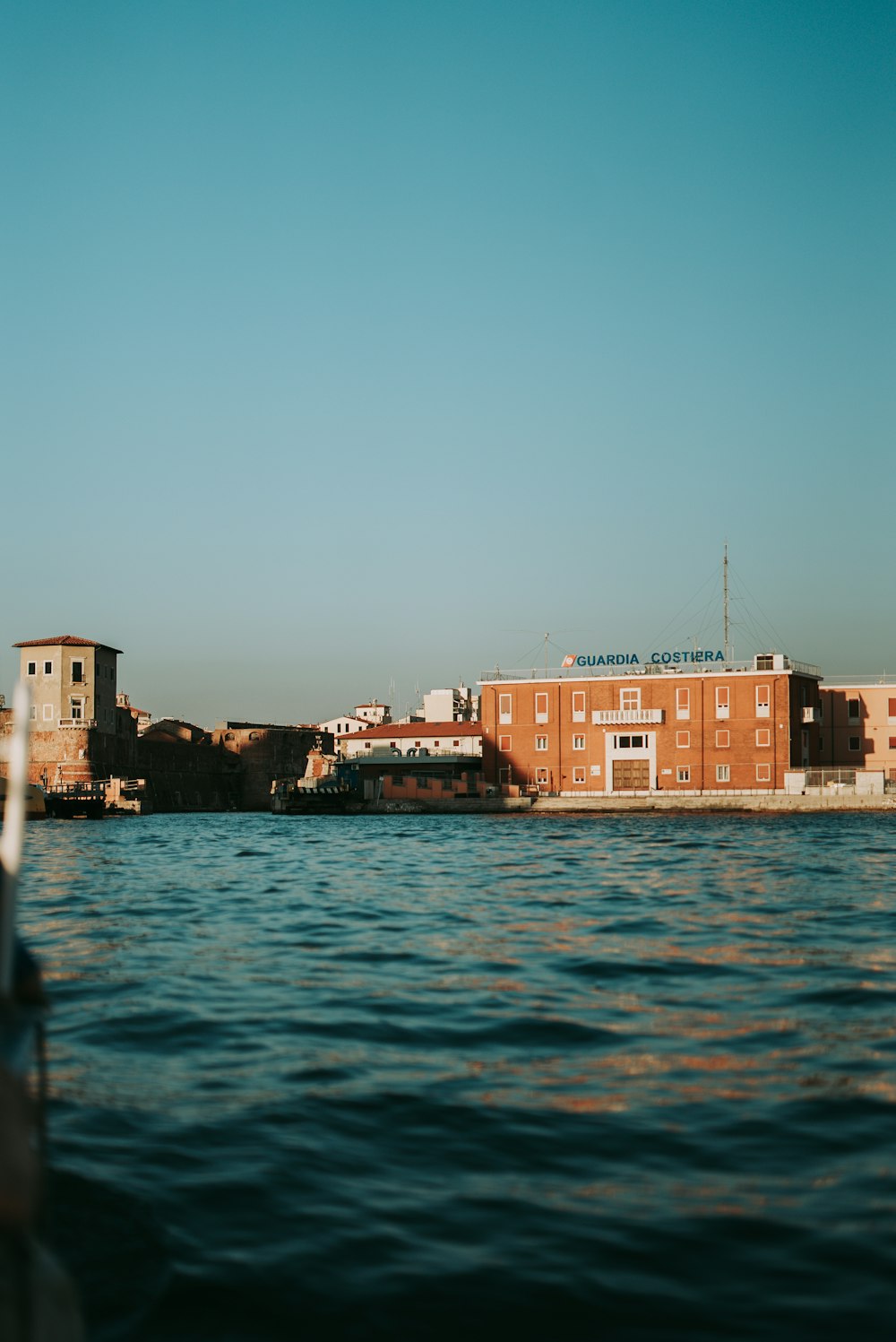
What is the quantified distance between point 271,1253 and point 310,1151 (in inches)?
47.4

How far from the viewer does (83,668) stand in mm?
81812

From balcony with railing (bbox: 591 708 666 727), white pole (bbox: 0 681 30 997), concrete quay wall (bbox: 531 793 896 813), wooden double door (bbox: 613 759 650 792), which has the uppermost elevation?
balcony with railing (bbox: 591 708 666 727)

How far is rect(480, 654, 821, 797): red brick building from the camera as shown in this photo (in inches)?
2768

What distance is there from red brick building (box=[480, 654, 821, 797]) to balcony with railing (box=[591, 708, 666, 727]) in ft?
0.19

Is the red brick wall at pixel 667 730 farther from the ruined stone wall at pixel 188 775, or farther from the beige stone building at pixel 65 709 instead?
the ruined stone wall at pixel 188 775

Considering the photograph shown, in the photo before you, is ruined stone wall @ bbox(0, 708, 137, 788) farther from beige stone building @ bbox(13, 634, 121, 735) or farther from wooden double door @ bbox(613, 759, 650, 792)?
wooden double door @ bbox(613, 759, 650, 792)

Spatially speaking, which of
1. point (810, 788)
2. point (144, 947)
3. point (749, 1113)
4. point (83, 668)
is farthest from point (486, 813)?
point (749, 1113)

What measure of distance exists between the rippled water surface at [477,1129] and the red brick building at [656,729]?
188ft

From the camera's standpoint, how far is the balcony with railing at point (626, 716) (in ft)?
239

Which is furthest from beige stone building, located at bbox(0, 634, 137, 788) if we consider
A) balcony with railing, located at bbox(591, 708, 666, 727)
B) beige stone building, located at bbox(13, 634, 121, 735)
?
balcony with railing, located at bbox(591, 708, 666, 727)

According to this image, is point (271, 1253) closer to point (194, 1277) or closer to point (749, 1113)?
point (194, 1277)

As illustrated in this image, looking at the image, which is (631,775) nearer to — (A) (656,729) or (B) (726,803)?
(A) (656,729)

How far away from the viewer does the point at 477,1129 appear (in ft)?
19.9

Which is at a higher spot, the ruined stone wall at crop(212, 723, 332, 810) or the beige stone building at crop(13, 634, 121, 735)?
the beige stone building at crop(13, 634, 121, 735)
